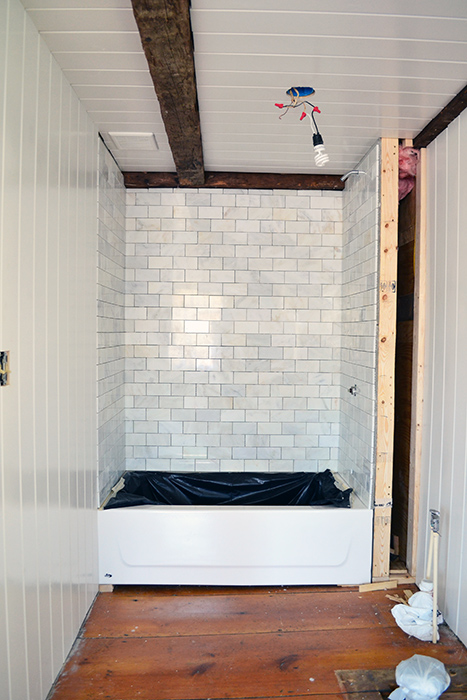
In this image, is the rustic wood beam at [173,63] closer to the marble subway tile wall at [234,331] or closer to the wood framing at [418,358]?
the marble subway tile wall at [234,331]

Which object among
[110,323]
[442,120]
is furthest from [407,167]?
[110,323]

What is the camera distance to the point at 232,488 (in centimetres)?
338

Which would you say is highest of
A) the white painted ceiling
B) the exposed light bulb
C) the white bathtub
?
the white painted ceiling

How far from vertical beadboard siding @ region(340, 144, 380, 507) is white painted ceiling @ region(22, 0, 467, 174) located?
0.40 metres

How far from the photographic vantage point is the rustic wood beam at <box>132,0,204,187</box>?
1.53m

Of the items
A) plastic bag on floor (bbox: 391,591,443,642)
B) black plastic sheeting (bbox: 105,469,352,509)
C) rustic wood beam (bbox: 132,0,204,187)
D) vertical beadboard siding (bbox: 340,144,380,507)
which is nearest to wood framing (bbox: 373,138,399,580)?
vertical beadboard siding (bbox: 340,144,380,507)

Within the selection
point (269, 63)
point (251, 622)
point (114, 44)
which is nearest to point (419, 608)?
point (251, 622)

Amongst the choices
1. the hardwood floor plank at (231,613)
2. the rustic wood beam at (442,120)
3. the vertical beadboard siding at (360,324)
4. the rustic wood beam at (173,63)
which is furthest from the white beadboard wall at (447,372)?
the rustic wood beam at (173,63)

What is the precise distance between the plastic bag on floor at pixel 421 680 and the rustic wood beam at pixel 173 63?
275cm

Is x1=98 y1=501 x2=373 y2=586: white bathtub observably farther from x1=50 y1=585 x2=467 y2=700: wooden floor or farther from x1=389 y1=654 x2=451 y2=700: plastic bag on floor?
x1=389 y1=654 x2=451 y2=700: plastic bag on floor

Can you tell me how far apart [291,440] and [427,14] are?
277 centimetres

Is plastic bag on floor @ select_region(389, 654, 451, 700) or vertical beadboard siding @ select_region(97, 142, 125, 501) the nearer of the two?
plastic bag on floor @ select_region(389, 654, 451, 700)

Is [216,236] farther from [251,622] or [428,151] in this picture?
[251,622]

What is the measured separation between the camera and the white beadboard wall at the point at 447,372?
2.31m
